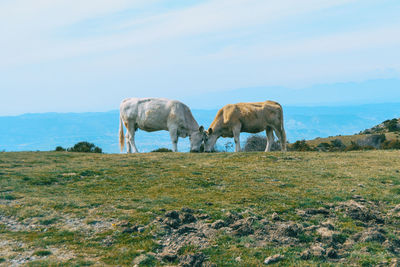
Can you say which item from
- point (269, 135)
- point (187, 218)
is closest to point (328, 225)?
point (187, 218)

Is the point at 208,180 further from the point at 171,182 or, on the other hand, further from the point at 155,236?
the point at 155,236

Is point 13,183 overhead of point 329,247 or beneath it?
overhead

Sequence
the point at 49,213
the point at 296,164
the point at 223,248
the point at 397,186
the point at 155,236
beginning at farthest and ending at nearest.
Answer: the point at 296,164
the point at 397,186
the point at 49,213
the point at 155,236
the point at 223,248

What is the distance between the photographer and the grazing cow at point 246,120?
84.6ft

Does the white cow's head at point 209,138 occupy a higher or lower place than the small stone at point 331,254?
higher

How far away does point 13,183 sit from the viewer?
1448 centimetres

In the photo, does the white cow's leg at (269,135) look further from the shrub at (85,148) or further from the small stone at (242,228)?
the small stone at (242,228)

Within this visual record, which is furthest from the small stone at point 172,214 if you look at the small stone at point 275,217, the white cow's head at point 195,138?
the white cow's head at point 195,138

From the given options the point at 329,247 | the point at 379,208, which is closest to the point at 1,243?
the point at 329,247

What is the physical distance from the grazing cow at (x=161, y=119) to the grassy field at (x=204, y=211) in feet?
24.9

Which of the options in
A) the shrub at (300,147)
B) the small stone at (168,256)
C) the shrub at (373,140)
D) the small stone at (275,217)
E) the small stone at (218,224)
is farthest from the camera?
the shrub at (373,140)

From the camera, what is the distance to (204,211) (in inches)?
447

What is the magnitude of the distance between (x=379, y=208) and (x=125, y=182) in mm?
8471

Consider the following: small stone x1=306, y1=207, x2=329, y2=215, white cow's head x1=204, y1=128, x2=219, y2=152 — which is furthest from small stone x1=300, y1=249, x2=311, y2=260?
white cow's head x1=204, y1=128, x2=219, y2=152
